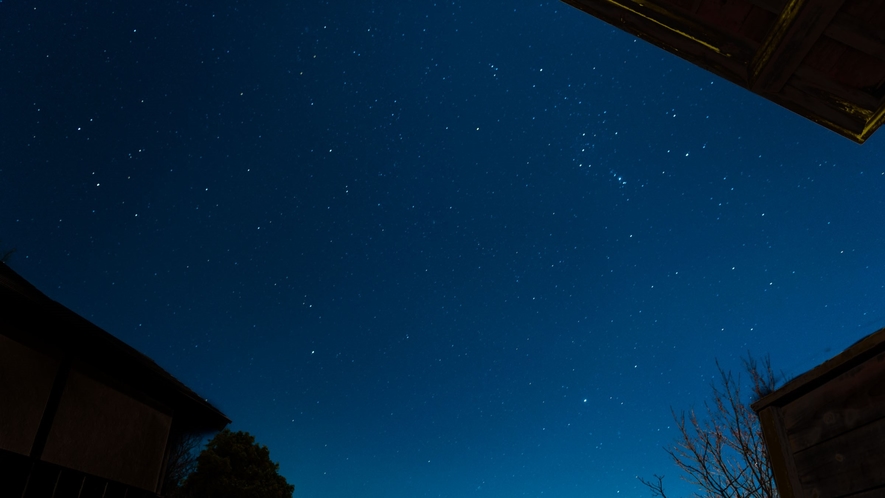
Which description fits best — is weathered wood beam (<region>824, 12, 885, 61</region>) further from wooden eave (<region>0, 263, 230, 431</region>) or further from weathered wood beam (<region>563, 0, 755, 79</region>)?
wooden eave (<region>0, 263, 230, 431</region>)

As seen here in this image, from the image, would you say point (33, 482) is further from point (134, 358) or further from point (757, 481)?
point (757, 481)

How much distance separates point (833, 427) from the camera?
2393 millimetres

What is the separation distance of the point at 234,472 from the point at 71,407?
85.8 feet

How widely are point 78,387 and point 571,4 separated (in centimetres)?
783

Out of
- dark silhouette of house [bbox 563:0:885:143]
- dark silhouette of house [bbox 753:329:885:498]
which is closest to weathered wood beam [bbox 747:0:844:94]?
dark silhouette of house [bbox 563:0:885:143]

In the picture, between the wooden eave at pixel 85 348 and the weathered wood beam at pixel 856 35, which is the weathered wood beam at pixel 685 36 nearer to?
the weathered wood beam at pixel 856 35

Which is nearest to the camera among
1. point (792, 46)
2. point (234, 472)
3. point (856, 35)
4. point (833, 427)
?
point (833, 427)

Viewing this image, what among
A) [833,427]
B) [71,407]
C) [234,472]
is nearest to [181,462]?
[234,472]

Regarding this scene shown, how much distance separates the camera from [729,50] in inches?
123

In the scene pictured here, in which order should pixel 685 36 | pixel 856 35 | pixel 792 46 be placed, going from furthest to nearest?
pixel 685 36 < pixel 792 46 < pixel 856 35

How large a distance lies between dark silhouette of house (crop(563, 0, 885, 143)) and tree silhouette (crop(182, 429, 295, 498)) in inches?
1272

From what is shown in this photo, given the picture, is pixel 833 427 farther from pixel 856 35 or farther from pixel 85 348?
A: pixel 85 348

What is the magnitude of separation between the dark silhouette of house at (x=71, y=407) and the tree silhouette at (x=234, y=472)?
2310 cm

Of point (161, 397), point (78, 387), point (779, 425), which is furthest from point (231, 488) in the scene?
point (779, 425)
